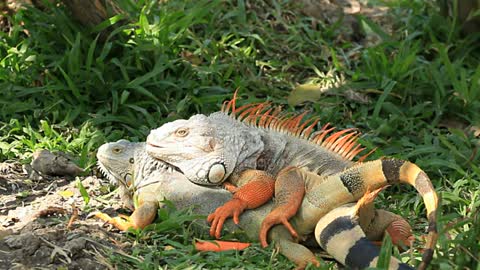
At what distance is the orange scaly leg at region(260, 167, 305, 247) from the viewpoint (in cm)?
554

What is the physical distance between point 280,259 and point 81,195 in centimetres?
161

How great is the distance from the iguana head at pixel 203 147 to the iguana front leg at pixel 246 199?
0.19m

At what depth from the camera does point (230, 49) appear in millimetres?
8445

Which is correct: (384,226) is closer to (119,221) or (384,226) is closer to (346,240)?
(346,240)

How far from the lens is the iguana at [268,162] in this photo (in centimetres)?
551

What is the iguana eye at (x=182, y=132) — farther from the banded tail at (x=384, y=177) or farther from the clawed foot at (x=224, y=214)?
the banded tail at (x=384, y=177)

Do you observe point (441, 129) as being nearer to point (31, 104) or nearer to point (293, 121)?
point (293, 121)

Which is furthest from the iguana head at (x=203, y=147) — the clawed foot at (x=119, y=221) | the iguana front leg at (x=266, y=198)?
the clawed foot at (x=119, y=221)

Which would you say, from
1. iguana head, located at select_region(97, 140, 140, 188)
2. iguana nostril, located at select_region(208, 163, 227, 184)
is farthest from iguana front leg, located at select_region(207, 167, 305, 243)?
iguana head, located at select_region(97, 140, 140, 188)

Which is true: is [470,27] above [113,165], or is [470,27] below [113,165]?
below

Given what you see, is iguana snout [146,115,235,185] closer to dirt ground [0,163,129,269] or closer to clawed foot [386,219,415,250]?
dirt ground [0,163,129,269]

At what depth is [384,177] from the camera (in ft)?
17.5

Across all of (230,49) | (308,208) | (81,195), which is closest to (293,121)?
(308,208)

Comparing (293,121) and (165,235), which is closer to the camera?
(165,235)
